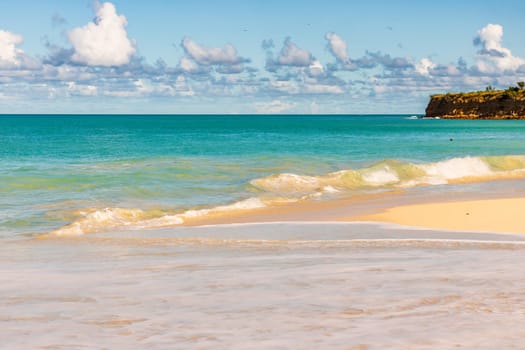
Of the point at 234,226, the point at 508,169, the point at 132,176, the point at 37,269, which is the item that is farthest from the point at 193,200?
the point at 508,169

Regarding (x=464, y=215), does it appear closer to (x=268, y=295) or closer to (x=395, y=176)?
(x=268, y=295)

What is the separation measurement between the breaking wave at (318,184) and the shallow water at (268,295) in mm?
4169

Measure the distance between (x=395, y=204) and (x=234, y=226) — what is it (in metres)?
7.16

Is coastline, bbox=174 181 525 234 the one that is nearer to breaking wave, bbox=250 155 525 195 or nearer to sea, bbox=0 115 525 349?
sea, bbox=0 115 525 349

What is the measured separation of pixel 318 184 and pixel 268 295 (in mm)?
21832

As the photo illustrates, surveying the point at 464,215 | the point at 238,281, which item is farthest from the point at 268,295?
the point at 464,215

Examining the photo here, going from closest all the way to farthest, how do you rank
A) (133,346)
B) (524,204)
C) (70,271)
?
1. (133,346)
2. (70,271)
3. (524,204)

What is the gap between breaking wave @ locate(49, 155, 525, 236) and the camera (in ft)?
57.9

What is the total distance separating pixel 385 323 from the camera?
611cm

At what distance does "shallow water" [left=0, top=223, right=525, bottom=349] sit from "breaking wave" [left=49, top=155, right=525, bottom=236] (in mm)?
4169

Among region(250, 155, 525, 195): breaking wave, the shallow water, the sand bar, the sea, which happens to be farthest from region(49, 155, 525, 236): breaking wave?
the sand bar

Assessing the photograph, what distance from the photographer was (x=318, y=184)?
2930cm

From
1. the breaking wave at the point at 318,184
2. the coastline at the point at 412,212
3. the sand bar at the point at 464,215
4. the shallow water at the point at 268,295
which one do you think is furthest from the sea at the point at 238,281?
the sand bar at the point at 464,215

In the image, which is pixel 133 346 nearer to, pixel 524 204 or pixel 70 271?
pixel 70 271
